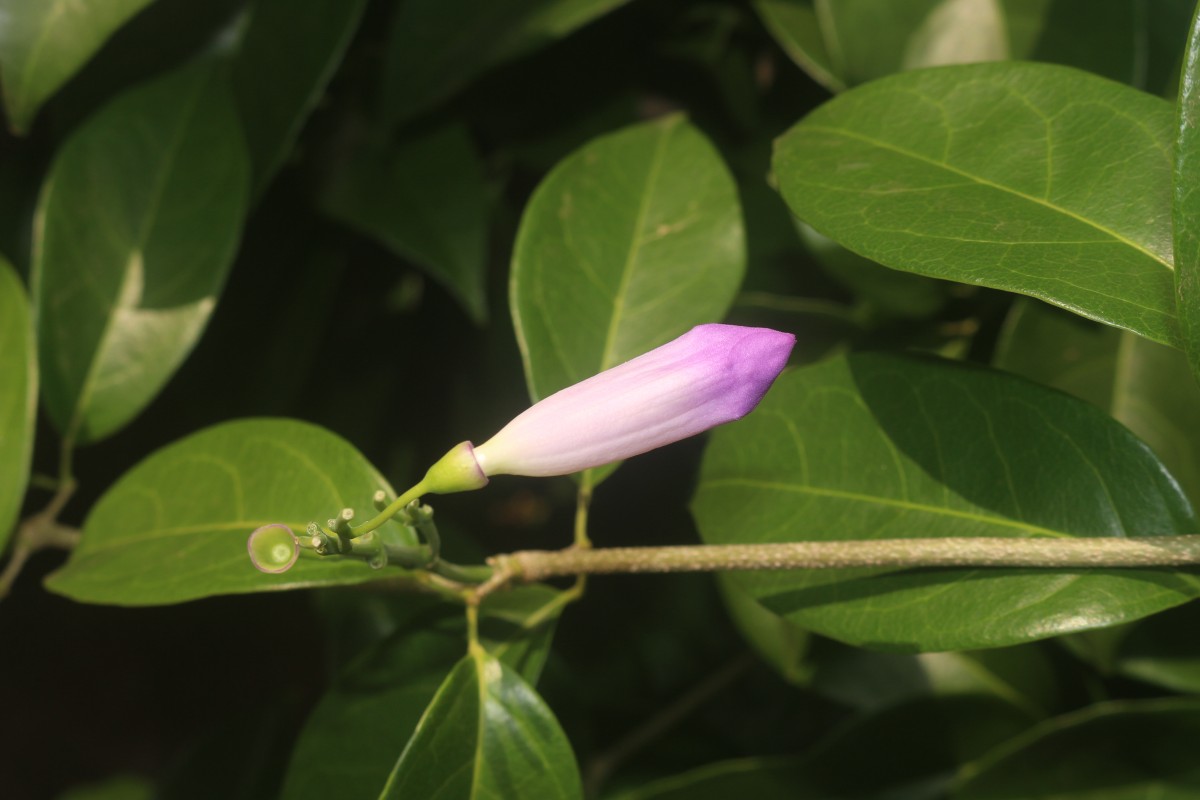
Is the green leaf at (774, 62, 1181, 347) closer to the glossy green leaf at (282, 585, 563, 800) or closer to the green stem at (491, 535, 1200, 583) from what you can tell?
the green stem at (491, 535, 1200, 583)

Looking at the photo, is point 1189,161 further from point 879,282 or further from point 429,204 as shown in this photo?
point 429,204

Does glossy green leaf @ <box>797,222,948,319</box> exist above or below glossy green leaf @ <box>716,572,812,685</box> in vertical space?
above

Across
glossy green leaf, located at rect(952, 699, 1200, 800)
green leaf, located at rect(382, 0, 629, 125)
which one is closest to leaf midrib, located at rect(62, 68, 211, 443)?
green leaf, located at rect(382, 0, 629, 125)

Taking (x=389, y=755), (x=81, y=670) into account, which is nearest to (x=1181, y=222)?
(x=389, y=755)

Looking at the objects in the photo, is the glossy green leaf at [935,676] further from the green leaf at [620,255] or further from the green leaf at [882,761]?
the green leaf at [620,255]

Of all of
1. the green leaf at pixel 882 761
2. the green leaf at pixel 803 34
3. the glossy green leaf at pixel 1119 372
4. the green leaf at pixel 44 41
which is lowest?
the green leaf at pixel 882 761

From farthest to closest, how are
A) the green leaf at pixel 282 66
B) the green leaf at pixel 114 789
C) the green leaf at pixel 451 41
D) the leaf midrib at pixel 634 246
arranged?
1. the green leaf at pixel 114 789
2. the green leaf at pixel 451 41
3. the green leaf at pixel 282 66
4. the leaf midrib at pixel 634 246

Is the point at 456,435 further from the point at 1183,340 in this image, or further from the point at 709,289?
the point at 1183,340

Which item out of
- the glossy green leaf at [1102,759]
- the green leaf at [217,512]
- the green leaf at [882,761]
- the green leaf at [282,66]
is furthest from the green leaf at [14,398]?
the glossy green leaf at [1102,759]
